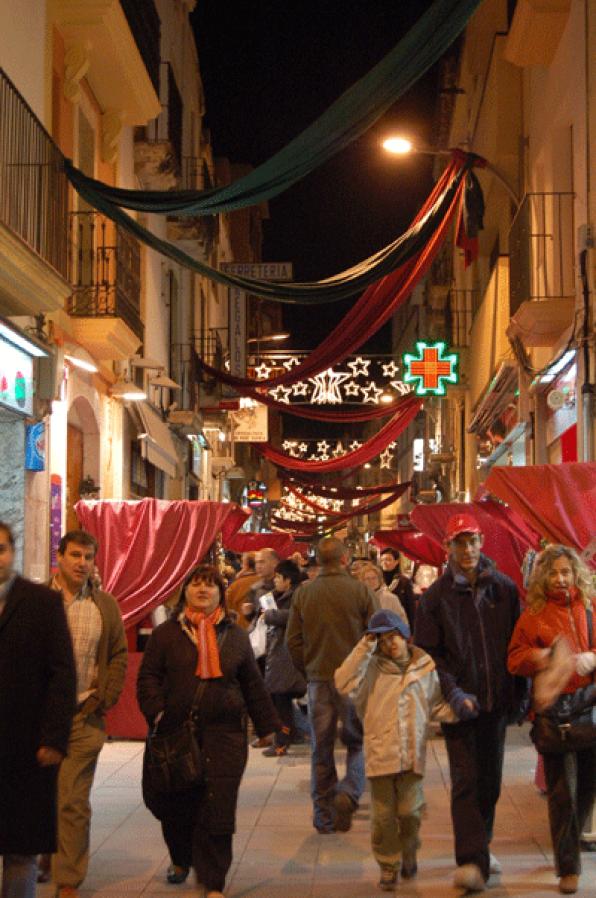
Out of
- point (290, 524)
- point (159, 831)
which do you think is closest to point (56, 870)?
point (159, 831)

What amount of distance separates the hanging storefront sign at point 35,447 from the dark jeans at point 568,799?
7249 millimetres

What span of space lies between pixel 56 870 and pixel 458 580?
105 inches

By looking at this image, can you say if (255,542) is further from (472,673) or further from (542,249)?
(472,673)

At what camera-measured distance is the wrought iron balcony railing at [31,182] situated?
1202 centimetres

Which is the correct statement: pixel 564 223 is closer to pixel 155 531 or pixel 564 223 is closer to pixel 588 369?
pixel 588 369

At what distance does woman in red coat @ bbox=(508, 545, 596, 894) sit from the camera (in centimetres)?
734

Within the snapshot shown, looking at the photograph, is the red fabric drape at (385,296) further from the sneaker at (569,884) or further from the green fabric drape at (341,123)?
the sneaker at (569,884)

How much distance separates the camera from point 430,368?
77.7ft

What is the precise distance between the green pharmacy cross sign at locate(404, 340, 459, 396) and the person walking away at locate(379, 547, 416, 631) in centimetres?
588

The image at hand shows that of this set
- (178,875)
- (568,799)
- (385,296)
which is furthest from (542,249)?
(178,875)

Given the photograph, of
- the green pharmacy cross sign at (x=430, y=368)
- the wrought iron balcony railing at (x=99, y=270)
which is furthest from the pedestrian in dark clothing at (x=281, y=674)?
the green pharmacy cross sign at (x=430, y=368)

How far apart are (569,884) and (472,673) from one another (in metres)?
1.21

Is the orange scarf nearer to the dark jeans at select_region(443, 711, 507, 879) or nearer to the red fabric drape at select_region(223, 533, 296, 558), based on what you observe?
the dark jeans at select_region(443, 711, 507, 879)

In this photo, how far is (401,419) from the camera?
23.0 m
